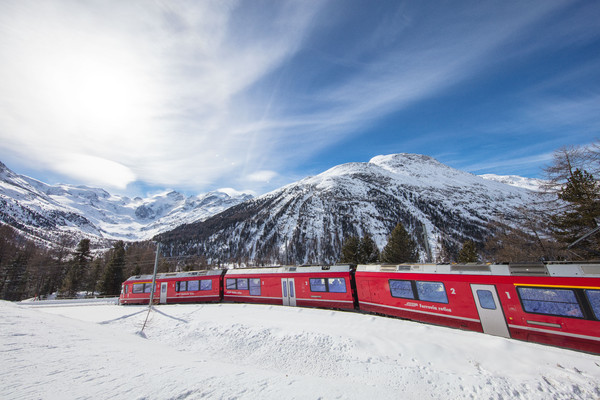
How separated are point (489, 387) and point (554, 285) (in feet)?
22.0

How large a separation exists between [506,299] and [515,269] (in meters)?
1.54

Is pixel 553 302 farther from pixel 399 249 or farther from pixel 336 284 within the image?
pixel 399 249

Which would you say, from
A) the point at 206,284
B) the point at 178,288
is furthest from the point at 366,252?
the point at 178,288

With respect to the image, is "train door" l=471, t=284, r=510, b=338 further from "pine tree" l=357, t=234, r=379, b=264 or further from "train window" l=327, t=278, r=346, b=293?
"pine tree" l=357, t=234, r=379, b=264

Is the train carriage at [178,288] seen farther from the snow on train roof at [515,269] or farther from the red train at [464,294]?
the snow on train roof at [515,269]

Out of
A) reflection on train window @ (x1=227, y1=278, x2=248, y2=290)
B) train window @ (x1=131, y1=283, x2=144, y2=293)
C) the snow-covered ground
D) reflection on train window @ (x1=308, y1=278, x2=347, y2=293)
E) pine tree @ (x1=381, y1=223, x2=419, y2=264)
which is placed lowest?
the snow-covered ground

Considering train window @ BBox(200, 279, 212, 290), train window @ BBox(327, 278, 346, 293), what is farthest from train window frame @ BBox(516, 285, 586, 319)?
train window @ BBox(200, 279, 212, 290)

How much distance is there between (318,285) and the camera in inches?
811

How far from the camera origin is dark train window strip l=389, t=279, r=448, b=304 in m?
14.6

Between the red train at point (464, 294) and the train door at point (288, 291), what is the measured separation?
0.08m

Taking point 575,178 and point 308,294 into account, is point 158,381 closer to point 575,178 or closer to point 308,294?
point 308,294

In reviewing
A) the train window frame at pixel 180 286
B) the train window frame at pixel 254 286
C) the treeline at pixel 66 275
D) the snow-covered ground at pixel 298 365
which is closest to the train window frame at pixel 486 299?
the snow-covered ground at pixel 298 365

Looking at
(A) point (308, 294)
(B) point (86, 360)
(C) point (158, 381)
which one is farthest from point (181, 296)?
(C) point (158, 381)

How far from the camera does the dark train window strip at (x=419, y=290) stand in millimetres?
14555
